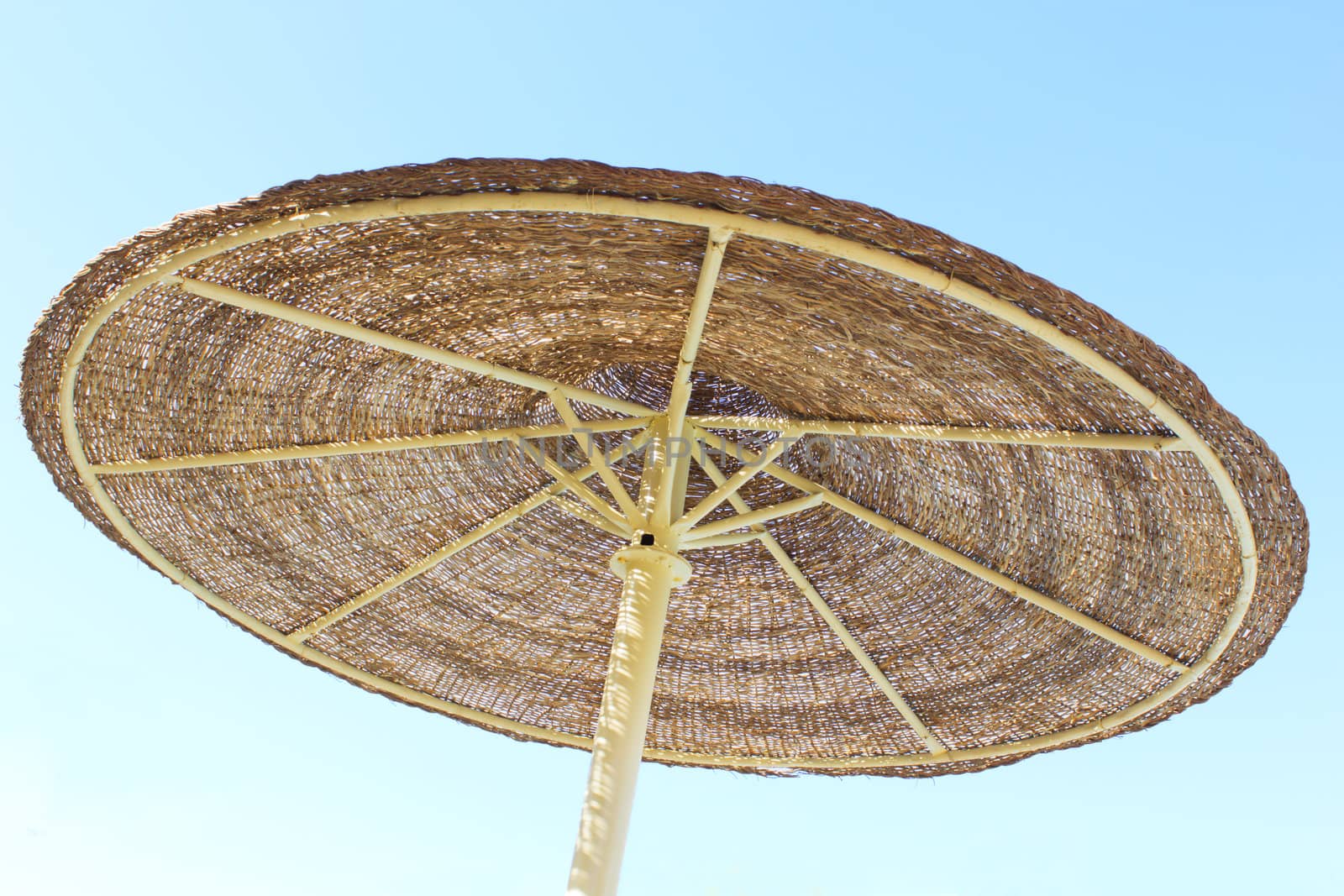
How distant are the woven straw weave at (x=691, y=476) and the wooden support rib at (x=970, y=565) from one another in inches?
3.6

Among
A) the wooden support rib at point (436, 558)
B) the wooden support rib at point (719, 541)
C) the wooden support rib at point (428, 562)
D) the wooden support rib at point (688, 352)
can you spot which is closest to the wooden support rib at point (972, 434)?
the wooden support rib at point (688, 352)

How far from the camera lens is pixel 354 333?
4590 millimetres

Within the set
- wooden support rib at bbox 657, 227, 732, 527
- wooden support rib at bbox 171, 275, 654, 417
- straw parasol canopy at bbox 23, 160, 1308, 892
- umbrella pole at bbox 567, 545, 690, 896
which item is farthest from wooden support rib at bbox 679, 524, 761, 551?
wooden support rib at bbox 171, 275, 654, 417

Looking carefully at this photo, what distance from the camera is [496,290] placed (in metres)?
5.02

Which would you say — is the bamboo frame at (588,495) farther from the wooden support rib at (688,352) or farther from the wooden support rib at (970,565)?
the wooden support rib at (970,565)

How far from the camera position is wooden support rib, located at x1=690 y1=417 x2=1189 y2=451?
4406 mm

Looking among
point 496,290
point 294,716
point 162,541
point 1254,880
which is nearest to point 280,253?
point 496,290

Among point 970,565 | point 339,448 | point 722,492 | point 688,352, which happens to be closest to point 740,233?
point 688,352

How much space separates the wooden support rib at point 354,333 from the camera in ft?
14.0

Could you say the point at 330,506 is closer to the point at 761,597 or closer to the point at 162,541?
the point at 162,541

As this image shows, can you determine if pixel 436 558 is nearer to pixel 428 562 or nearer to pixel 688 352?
pixel 428 562

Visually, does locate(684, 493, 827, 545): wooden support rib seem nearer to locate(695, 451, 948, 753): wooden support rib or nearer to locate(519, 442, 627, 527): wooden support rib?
locate(519, 442, 627, 527): wooden support rib

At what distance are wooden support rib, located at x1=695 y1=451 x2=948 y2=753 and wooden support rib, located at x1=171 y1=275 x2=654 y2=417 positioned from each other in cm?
144

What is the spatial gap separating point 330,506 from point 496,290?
7.04ft
